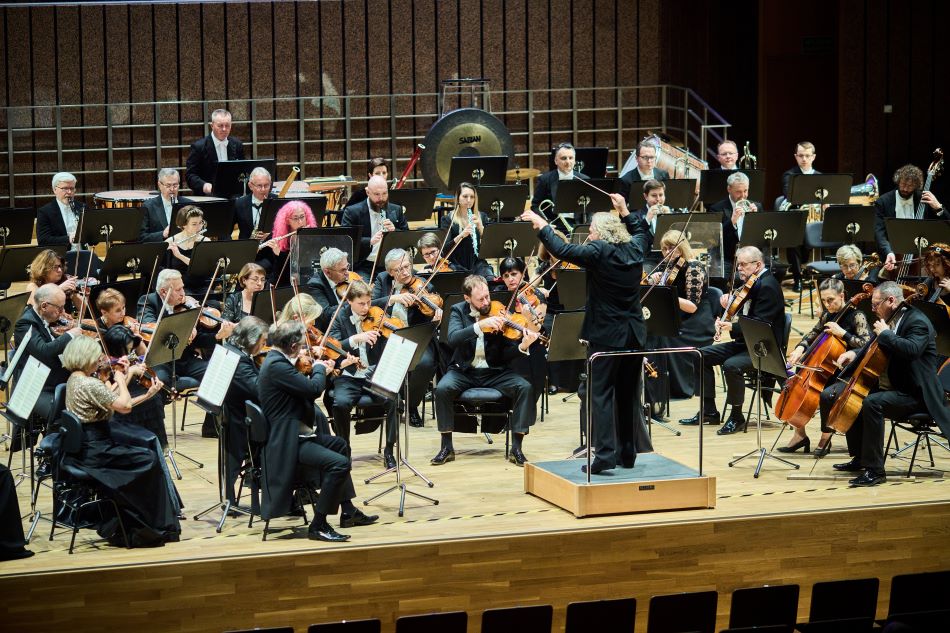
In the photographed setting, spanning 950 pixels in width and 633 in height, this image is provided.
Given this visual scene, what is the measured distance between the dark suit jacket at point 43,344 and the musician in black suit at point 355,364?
138 cm

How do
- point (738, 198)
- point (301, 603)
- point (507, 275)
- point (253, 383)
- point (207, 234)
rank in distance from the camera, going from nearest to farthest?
point (301, 603), point (253, 383), point (507, 275), point (207, 234), point (738, 198)

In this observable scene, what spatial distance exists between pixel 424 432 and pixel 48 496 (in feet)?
7.23

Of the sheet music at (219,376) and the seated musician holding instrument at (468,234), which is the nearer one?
the sheet music at (219,376)

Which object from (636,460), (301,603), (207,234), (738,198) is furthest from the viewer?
(738,198)

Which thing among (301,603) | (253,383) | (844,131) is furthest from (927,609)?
(844,131)

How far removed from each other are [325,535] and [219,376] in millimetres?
851

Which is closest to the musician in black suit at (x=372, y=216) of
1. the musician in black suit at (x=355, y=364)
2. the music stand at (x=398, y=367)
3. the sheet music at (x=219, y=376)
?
the musician in black suit at (x=355, y=364)

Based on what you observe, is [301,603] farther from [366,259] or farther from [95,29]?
[95,29]

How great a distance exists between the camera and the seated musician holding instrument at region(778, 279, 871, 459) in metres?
6.39

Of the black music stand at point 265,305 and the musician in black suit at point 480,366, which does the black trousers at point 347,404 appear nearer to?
the musician in black suit at point 480,366

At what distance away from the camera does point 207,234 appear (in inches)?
316

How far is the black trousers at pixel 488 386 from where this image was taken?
666 centimetres

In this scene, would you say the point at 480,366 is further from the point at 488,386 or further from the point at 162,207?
the point at 162,207

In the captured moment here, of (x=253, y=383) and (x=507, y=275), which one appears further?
(x=507, y=275)
